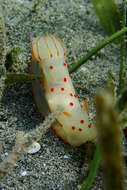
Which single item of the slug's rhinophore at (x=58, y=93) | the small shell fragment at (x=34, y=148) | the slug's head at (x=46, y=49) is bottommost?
the small shell fragment at (x=34, y=148)

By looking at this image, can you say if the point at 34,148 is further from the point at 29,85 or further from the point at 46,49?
the point at 46,49

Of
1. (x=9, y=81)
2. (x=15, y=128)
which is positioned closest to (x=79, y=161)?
(x=15, y=128)

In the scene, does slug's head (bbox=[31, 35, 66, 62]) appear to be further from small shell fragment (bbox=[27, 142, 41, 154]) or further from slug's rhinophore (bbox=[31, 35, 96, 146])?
small shell fragment (bbox=[27, 142, 41, 154])

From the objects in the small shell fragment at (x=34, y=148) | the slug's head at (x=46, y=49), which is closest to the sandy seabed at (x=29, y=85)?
the small shell fragment at (x=34, y=148)

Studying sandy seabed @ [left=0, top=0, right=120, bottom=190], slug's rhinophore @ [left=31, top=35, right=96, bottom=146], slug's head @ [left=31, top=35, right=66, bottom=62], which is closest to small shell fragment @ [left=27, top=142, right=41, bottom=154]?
sandy seabed @ [left=0, top=0, right=120, bottom=190]

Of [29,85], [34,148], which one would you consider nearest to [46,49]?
[29,85]

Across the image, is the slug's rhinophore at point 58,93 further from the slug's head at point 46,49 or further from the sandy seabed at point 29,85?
the sandy seabed at point 29,85

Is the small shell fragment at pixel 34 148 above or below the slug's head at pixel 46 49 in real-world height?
below

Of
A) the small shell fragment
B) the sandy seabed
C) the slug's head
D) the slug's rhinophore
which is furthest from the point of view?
the slug's head
